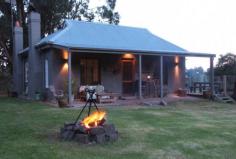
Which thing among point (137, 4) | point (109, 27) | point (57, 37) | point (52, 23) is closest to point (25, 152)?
point (57, 37)

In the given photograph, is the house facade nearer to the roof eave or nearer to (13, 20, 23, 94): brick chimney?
the roof eave

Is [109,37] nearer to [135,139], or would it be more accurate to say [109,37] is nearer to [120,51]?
[120,51]

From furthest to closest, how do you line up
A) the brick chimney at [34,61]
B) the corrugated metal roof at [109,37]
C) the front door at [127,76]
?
the front door at [127,76] < the brick chimney at [34,61] < the corrugated metal roof at [109,37]

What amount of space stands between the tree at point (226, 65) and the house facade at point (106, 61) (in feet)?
23.1

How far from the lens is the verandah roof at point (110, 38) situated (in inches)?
635

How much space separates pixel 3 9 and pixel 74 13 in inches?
215

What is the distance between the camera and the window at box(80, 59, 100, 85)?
17359mm

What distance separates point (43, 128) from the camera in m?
8.55

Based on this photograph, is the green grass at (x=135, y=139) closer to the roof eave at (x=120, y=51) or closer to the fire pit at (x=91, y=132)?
the fire pit at (x=91, y=132)

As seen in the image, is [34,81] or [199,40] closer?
[34,81]

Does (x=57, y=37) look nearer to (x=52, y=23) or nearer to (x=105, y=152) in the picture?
(x=105, y=152)

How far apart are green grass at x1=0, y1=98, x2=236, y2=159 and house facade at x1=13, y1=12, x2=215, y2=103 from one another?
5.75 meters

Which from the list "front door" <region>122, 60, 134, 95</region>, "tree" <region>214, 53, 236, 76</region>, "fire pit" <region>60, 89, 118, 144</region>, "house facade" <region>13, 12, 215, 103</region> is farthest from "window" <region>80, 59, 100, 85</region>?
"tree" <region>214, 53, 236, 76</region>

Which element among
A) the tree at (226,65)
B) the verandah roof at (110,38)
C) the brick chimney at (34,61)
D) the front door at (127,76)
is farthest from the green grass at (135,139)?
the tree at (226,65)
